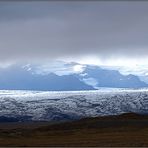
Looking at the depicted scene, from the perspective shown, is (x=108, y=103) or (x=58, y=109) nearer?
(x=58, y=109)

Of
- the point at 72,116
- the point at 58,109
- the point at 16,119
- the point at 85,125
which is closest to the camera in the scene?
the point at 85,125

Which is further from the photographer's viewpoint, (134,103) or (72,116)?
(134,103)

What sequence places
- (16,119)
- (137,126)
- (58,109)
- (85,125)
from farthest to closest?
(58,109) → (16,119) → (85,125) → (137,126)

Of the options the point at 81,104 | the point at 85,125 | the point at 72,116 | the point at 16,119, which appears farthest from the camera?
the point at 81,104

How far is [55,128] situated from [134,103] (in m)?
120

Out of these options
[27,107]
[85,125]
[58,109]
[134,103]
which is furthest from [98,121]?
[134,103]

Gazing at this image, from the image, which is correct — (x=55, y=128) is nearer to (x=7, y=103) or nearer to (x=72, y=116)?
(x=72, y=116)

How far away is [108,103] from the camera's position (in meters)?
190

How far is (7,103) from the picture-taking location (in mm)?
194000

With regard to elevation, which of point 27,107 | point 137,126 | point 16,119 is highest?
point 27,107

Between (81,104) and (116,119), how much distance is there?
114m

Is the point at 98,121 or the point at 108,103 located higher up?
the point at 108,103

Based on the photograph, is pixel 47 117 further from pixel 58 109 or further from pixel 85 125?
pixel 85 125

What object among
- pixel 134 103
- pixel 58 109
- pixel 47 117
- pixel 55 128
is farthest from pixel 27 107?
pixel 55 128
